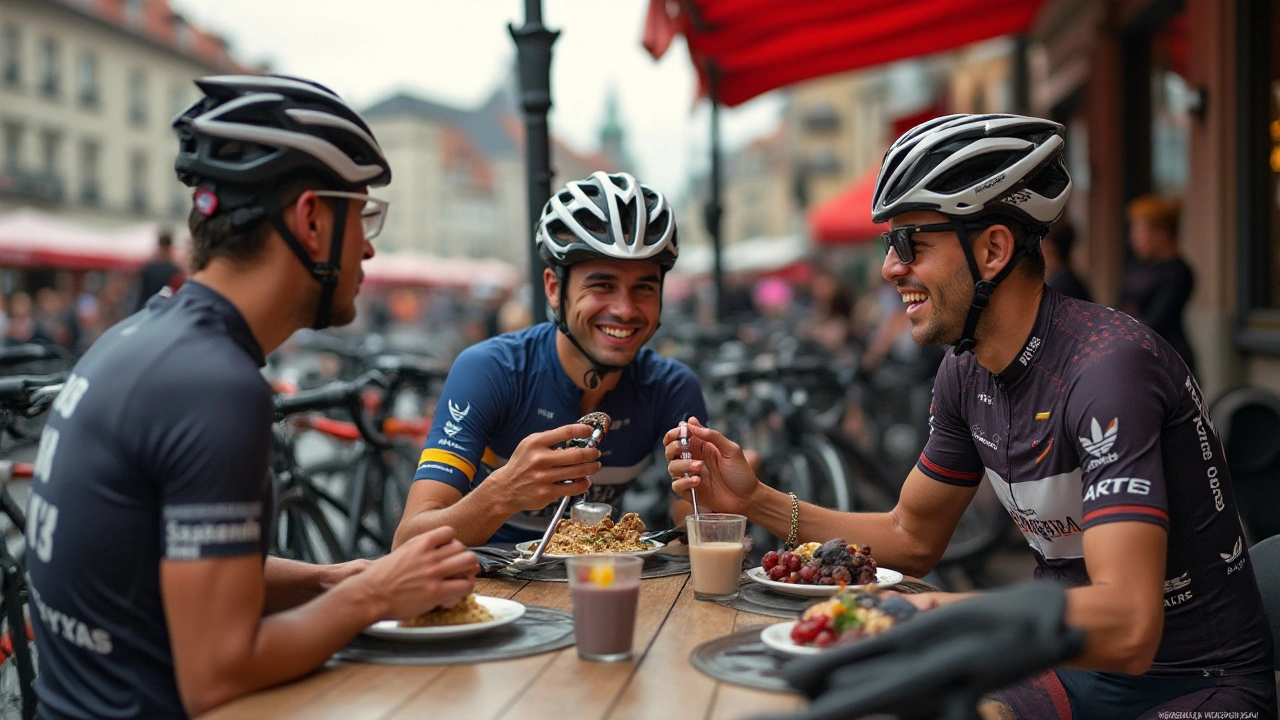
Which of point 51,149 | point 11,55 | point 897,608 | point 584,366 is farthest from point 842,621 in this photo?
point 51,149

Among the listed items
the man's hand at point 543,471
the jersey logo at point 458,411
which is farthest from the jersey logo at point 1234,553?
the jersey logo at point 458,411

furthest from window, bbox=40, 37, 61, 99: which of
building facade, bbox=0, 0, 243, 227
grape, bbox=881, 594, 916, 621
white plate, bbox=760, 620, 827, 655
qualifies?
grape, bbox=881, 594, 916, 621

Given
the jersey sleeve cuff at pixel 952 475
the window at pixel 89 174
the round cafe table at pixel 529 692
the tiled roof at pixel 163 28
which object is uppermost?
the tiled roof at pixel 163 28

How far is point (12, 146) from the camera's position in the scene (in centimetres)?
4703

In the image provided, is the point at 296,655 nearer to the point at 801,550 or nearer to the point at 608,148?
the point at 801,550

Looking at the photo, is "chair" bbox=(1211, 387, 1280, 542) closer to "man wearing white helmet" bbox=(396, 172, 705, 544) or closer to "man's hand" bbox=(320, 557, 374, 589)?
"man wearing white helmet" bbox=(396, 172, 705, 544)

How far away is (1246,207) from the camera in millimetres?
7305

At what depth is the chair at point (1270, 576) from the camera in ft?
8.60

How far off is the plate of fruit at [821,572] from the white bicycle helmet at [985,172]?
2.74 ft

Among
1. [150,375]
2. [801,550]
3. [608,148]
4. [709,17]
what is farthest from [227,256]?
[608,148]

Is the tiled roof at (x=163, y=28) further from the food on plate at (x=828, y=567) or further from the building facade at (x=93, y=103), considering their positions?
the food on plate at (x=828, y=567)

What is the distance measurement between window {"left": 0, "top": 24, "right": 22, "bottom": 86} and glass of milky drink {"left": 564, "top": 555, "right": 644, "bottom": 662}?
50.9m

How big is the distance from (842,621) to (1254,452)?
4101 mm

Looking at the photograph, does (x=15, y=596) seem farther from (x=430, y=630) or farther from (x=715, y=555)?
(x=715, y=555)
